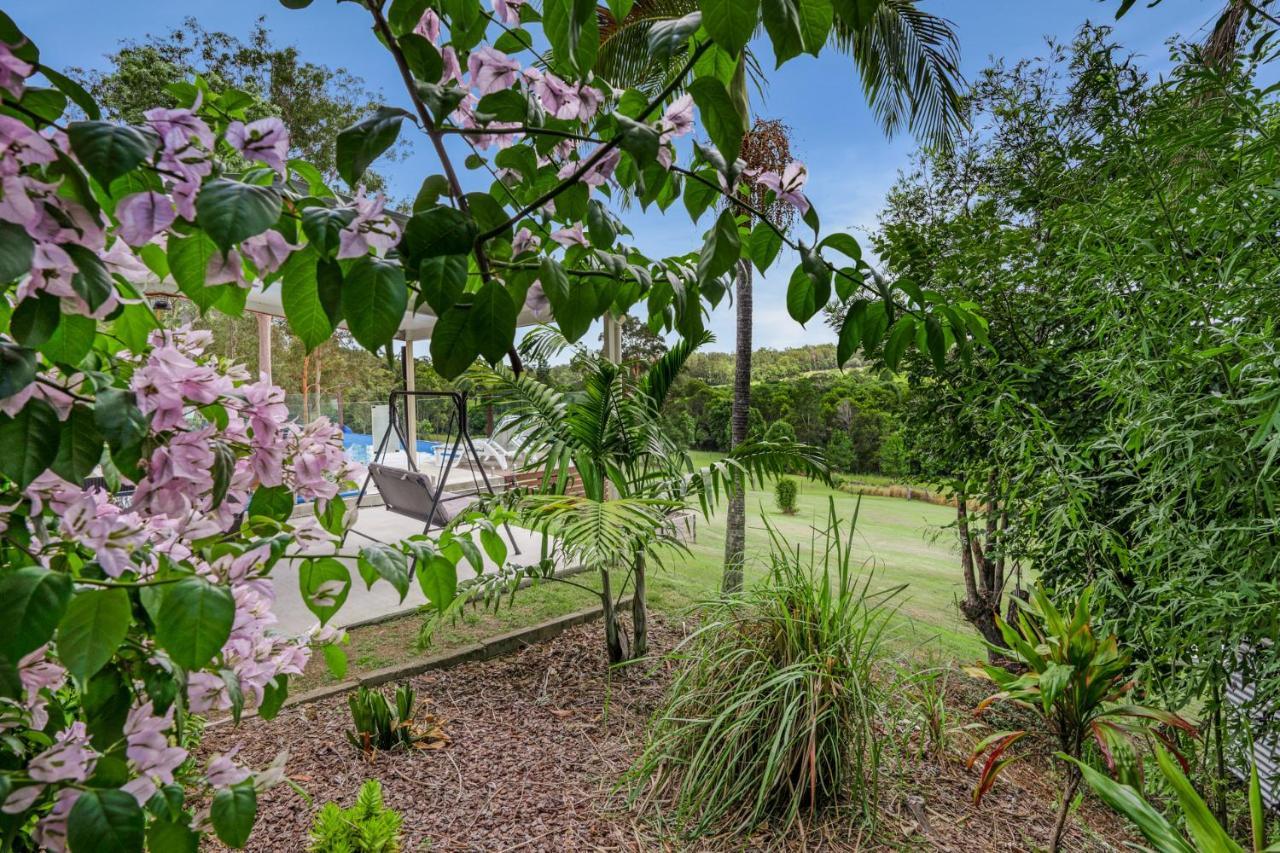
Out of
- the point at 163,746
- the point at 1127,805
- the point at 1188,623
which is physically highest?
the point at 163,746

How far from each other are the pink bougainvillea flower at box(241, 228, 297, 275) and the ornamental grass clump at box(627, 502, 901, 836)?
57.2 inches

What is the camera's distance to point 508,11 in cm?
62

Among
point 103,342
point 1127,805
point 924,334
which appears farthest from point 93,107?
point 1127,805

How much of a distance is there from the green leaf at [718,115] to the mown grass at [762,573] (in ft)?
5.52

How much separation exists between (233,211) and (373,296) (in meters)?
0.07

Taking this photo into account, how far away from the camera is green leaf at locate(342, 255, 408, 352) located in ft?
1.10

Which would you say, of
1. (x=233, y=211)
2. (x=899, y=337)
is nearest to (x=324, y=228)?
(x=233, y=211)

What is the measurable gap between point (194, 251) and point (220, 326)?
26.9 ft

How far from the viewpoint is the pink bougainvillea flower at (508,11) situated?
0.62 metres

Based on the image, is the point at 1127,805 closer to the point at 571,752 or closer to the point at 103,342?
the point at 571,752

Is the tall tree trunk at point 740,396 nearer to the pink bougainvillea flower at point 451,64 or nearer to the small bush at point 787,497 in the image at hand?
the small bush at point 787,497

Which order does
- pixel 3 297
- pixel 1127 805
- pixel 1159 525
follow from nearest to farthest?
pixel 3 297 < pixel 1127 805 < pixel 1159 525

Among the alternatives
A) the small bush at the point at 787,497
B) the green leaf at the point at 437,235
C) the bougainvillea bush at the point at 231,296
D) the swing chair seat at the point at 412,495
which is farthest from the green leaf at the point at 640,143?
the small bush at the point at 787,497

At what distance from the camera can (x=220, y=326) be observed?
23.4ft
